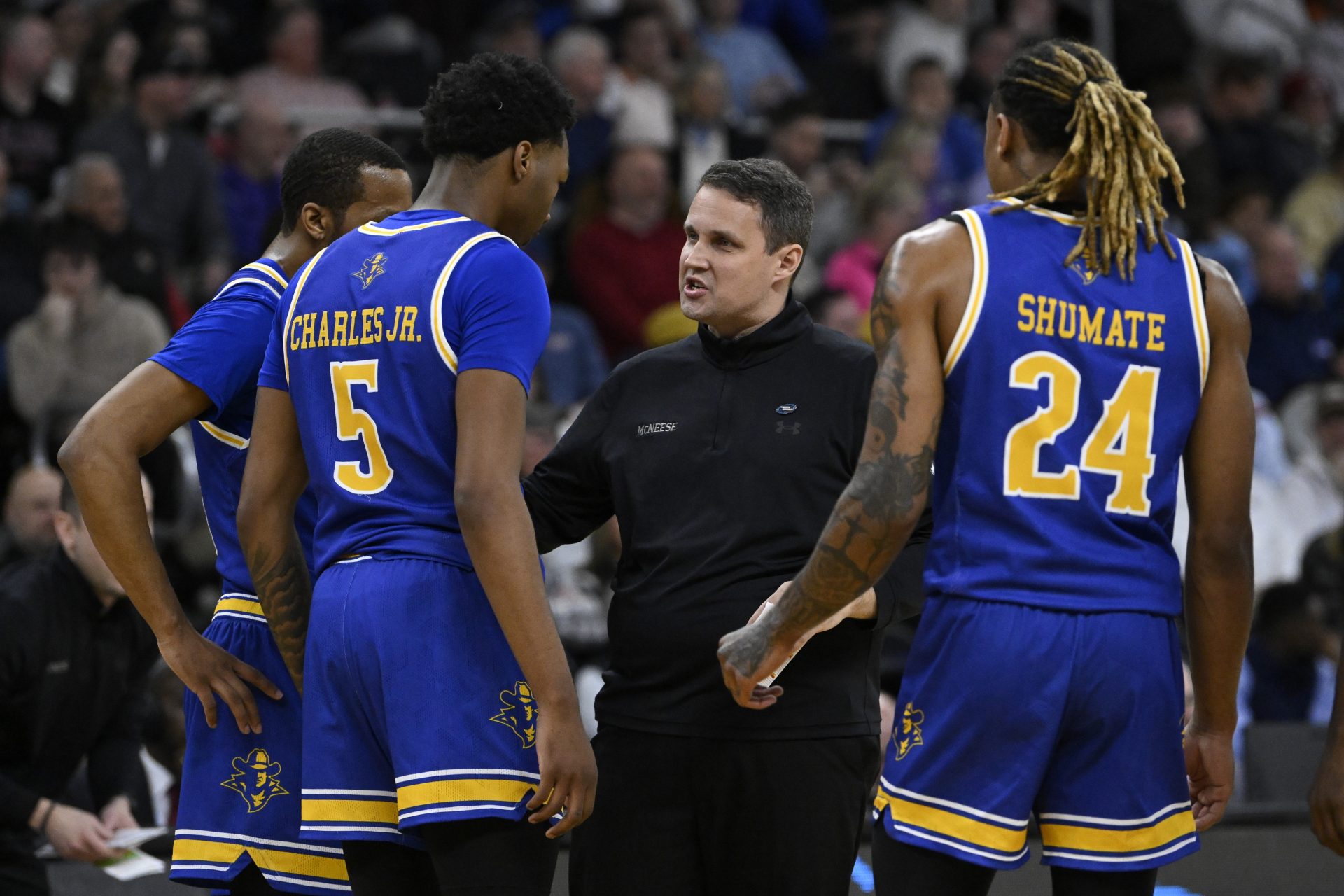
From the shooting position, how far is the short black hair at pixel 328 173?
11.6ft


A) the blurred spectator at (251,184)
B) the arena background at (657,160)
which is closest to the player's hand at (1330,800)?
the arena background at (657,160)

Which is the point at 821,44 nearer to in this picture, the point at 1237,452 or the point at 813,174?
the point at 813,174

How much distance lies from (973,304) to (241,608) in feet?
5.24

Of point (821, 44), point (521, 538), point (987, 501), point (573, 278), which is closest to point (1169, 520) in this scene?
point (987, 501)

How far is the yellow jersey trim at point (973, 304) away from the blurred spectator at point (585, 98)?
23.7ft

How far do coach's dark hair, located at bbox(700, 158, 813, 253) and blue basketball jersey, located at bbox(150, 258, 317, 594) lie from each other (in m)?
0.98

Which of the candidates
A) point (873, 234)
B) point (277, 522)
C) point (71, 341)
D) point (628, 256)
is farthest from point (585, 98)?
point (277, 522)

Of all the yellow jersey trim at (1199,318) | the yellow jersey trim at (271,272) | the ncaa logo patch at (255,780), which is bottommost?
the ncaa logo patch at (255,780)

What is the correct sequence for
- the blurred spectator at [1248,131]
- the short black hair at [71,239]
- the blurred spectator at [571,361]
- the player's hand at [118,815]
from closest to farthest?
the player's hand at [118,815]
the short black hair at [71,239]
the blurred spectator at [571,361]
the blurred spectator at [1248,131]

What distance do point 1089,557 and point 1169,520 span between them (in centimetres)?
25

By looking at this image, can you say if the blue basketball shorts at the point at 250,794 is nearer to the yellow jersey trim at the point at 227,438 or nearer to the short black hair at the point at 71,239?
the yellow jersey trim at the point at 227,438

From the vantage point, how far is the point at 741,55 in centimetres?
1144

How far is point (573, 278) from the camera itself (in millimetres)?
9539

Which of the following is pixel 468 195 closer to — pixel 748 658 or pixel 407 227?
pixel 407 227
